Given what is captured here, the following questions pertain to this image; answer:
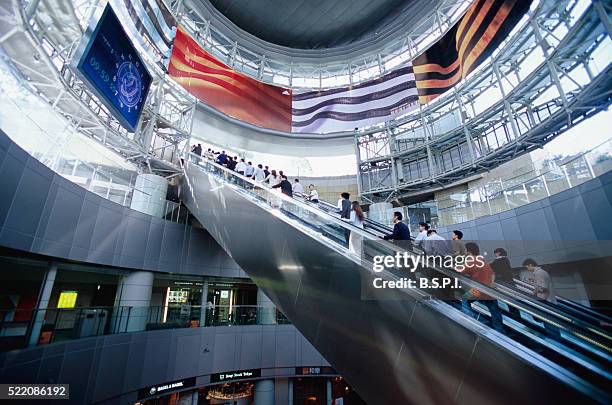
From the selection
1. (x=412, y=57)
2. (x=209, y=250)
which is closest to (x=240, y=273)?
(x=209, y=250)

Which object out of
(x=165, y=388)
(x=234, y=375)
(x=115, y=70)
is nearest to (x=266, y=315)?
(x=234, y=375)

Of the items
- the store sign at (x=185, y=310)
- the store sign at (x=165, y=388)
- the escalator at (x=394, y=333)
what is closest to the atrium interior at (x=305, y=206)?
the escalator at (x=394, y=333)

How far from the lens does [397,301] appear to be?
13.9 ft

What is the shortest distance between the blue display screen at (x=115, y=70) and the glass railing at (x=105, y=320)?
7.72m

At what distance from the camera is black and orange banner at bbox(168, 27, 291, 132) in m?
21.8

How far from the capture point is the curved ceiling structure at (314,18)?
2592 centimetres

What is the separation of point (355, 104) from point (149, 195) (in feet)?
64.5

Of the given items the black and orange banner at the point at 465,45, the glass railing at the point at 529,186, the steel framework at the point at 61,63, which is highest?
the black and orange banner at the point at 465,45

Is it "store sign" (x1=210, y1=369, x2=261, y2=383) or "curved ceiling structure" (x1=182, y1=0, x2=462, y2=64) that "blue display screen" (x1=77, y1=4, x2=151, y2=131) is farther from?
"curved ceiling structure" (x1=182, y1=0, x2=462, y2=64)

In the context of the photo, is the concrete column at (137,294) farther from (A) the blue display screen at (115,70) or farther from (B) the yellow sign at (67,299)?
(A) the blue display screen at (115,70)

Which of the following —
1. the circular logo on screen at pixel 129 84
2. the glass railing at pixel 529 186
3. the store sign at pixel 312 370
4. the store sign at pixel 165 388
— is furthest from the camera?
the store sign at pixel 312 370

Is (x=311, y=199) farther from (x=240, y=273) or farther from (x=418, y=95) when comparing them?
(x=418, y=95)

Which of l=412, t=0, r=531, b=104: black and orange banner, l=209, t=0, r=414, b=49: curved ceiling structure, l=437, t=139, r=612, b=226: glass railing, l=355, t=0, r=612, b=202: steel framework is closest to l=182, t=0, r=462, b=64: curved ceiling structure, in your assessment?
l=209, t=0, r=414, b=49: curved ceiling structure

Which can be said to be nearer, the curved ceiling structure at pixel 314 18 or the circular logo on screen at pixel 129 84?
the circular logo on screen at pixel 129 84
